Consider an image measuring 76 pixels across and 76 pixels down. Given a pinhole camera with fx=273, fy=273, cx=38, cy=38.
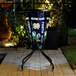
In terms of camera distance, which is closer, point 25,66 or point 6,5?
point 25,66

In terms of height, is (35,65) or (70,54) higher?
(35,65)

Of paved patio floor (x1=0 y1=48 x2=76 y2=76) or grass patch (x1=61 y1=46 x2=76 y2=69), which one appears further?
grass patch (x1=61 y1=46 x2=76 y2=69)

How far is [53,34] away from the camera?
9.56 metres

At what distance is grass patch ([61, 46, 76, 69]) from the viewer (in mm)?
7816

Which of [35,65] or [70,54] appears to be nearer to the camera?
[35,65]

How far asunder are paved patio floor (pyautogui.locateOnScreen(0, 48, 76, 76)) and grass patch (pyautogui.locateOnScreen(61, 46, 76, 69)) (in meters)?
0.16

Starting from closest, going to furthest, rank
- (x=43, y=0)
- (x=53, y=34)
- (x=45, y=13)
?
(x=45, y=13)
(x=53, y=34)
(x=43, y=0)

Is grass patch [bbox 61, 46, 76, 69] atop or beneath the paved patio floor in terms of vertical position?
beneath

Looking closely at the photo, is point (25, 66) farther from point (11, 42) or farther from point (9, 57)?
point (11, 42)

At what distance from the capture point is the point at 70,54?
360 inches

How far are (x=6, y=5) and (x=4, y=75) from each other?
4491 millimetres

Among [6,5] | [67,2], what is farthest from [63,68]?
[6,5]

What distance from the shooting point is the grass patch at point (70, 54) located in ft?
25.6

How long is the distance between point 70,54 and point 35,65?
2042mm
